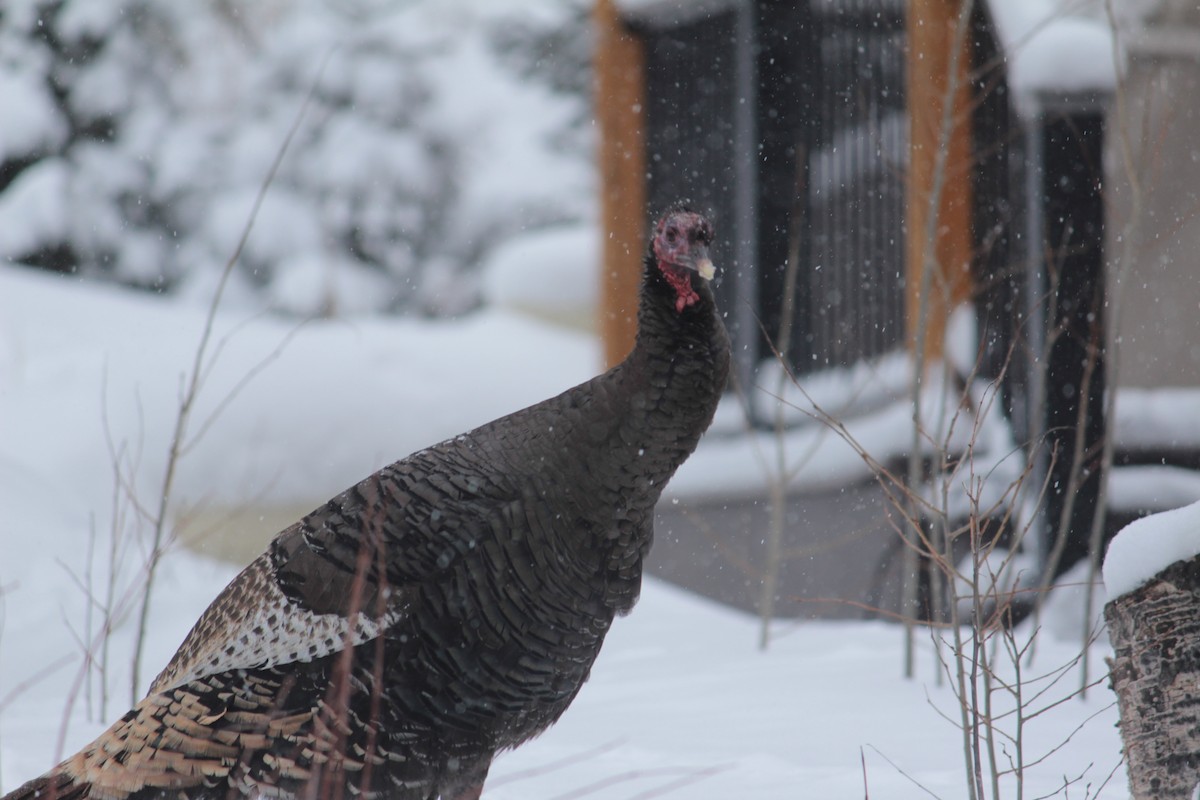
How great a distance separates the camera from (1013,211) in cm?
460

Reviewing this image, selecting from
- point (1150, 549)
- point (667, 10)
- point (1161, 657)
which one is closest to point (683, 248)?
point (1150, 549)

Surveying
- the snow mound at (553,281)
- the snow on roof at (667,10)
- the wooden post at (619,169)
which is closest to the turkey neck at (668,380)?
the wooden post at (619,169)

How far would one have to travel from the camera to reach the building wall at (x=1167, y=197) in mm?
4363

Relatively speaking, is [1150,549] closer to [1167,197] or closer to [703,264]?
[703,264]

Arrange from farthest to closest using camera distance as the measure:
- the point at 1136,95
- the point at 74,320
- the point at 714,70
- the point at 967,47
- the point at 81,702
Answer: the point at 74,320 → the point at 714,70 → the point at 967,47 → the point at 1136,95 → the point at 81,702

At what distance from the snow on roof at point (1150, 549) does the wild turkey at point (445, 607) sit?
Answer: 2.63 ft

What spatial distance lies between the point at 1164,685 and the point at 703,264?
3.58ft

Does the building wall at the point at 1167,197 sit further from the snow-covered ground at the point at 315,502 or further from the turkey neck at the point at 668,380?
the turkey neck at the point at 668,380

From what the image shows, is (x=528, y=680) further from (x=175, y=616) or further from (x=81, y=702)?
(x=175, y=616)

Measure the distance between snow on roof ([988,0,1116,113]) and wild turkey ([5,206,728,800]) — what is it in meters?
2.32

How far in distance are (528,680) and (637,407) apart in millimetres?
568

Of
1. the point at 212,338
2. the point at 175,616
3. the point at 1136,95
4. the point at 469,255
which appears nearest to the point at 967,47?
the point at 1136,95

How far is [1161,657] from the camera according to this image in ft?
6.72

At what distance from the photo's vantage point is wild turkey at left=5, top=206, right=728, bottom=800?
232cm
